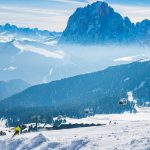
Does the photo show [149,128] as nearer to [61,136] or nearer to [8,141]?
[61,136]

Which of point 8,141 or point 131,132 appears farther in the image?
point 8,141

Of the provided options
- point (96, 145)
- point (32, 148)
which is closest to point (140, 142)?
point (96, 145)

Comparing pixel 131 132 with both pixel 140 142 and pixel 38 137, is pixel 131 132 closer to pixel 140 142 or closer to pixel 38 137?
pixel 140 142

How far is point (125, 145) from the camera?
8800 centimetres

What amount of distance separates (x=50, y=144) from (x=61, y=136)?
7937 millimetres

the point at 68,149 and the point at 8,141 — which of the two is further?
the point at 8,141

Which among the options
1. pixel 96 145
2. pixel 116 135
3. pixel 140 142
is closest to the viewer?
pixel 140 142

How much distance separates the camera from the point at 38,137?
4230 inches

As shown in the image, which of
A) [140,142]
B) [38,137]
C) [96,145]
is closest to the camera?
[140,142]

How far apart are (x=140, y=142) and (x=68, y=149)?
14.6 metres

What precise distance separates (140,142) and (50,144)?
68.2 feet

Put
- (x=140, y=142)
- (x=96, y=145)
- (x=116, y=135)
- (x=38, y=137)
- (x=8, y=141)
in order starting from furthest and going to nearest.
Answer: (x=8, y=141) < (x=38, y=137) < (x=116, y=135) < (x=96, y=145) < (x=140, y=142)

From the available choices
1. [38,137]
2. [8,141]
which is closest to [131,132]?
[38,137]

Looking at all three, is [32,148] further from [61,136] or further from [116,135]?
[116,135]
